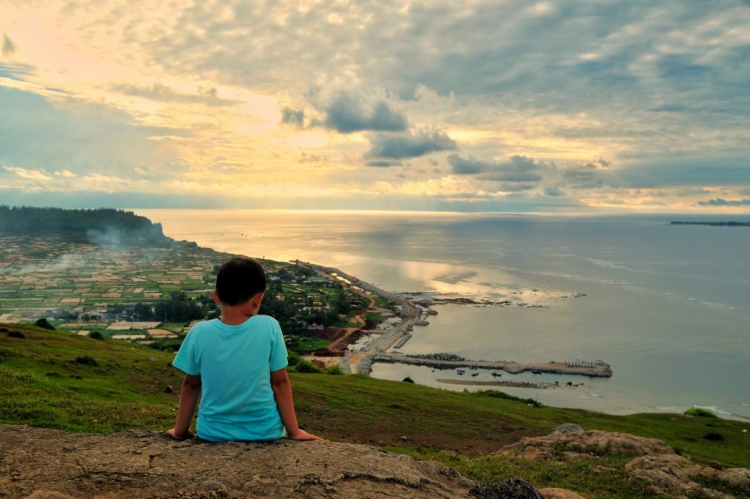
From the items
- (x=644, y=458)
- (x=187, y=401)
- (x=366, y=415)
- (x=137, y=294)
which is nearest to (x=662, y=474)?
(x=644, y=458)

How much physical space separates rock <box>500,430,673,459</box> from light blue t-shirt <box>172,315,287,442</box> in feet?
28.9

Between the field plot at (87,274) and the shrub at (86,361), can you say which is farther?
the field plot at (87,274)

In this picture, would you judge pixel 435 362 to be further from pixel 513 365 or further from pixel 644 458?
pixel 644 458

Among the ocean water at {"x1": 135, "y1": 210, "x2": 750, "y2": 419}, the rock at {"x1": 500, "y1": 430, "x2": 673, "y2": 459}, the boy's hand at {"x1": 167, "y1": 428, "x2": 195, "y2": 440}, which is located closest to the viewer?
the boy's hand at {"x1": 167, "y1": 428, "x2": 195, "y2": 440}

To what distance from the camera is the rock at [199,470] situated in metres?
4.06

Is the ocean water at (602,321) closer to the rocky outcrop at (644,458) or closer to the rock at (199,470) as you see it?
the rocky outcrop at (644,458)

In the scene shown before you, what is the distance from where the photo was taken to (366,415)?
17.3m

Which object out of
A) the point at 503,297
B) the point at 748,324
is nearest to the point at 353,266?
the point at 503,297

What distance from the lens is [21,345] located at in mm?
19109

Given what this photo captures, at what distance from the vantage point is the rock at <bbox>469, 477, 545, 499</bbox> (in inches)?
199

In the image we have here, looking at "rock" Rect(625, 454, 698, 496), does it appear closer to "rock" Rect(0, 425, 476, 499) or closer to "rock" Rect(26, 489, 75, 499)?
"rock" Rect(0, 425, 476, 499)

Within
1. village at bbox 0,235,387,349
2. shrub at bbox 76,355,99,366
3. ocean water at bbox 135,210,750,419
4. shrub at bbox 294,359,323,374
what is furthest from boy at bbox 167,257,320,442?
ocean water at bbox 135,210,750,419

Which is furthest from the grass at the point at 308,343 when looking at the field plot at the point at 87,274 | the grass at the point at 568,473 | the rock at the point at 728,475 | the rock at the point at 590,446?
the rock at the point at 728,475

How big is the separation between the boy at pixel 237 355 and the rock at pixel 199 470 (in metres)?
0.45
